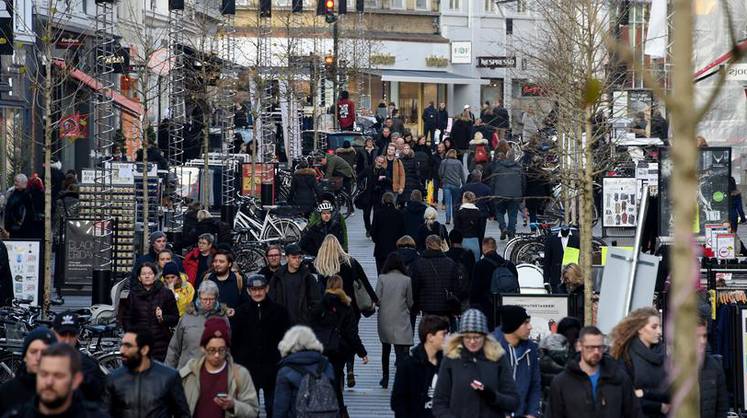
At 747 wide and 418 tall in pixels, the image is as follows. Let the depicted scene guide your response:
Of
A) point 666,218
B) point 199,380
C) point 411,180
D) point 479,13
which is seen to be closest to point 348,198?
point 411,180

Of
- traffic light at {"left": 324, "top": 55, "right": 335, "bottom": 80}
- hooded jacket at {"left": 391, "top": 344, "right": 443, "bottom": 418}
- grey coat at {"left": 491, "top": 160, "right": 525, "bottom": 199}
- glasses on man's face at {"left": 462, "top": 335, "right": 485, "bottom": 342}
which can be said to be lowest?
hooded jacket at {"left": 391, "top": 344, "right": 443, "bottom": 418}

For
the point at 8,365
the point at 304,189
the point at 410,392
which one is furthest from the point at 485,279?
the point at 304,189

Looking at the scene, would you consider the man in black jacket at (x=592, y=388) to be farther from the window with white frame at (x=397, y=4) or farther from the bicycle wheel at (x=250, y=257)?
the window with white frame at (x=397, y=4)

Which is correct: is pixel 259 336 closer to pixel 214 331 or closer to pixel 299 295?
pixel 299 295

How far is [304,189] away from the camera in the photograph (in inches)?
1196

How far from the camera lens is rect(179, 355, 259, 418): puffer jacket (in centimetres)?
1067

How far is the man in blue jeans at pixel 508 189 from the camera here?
103 ft

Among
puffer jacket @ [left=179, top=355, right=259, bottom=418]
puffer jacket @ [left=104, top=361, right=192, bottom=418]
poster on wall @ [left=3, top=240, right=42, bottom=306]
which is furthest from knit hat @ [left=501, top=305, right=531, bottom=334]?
poster on wall @ [left=3, top=240, right=42, bottom=306]

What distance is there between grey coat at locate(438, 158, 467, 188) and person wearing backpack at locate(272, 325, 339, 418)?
76.7ft

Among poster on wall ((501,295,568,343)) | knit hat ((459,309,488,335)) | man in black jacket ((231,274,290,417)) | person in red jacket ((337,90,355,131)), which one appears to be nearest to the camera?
knit hat ((459,309,488,335))

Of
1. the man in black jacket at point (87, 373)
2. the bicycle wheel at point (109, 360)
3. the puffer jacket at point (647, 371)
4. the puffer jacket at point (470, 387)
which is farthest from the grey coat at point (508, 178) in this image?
the puffer jacket at point (470, 387)

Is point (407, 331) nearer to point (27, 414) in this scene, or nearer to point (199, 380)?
point (199, 380)

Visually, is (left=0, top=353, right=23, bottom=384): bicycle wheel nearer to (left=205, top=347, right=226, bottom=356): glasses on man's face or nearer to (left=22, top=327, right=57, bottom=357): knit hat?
(left=205, top=347, right=226, bottom=356): glasses on man's face

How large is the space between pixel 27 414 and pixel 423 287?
33.2 feet
